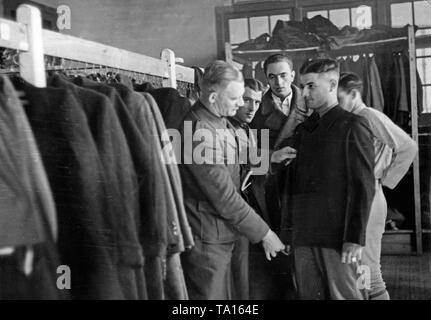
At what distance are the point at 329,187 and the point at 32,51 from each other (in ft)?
2.18

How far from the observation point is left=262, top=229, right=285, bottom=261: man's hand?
1159 mm

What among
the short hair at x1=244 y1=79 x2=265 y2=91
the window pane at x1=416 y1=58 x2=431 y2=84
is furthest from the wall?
the window pane at x1=416 y1=58 x2=431 y2=84

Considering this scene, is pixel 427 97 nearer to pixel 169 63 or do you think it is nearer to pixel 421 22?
pixel 421 22

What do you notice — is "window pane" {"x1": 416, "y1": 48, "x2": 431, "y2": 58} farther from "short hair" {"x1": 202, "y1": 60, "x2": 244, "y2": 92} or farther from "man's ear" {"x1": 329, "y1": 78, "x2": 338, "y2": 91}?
"short hair" {"x1": 202, "y1": 60, "x2": 244, "y2": 92}

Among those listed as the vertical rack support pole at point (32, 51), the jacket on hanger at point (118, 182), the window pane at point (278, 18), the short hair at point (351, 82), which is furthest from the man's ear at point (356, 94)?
the vertical rack support pole at point (32, 51)

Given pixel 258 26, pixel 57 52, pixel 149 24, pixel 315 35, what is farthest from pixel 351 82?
pixel 57 52

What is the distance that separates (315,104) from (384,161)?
0.64 feet

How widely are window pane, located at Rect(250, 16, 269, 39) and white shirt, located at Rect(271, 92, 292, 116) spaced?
143mm

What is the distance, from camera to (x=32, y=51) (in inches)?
38.9

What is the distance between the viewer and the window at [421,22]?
1131mm

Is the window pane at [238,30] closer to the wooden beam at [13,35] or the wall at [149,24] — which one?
the wall at [149,24]

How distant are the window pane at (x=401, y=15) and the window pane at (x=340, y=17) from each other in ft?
0.32
